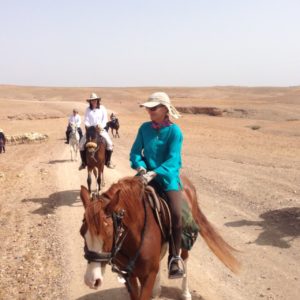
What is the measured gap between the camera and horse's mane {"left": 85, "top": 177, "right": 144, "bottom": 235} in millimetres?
3816

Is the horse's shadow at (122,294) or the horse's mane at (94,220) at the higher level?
the horse's mane at (94,220)

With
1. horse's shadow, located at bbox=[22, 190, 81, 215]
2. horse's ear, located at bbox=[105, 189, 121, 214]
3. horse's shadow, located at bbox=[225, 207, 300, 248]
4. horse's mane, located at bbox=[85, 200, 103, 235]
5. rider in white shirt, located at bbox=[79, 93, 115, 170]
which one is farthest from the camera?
rider in white shirt, located at bbox=[79, 93, 115, 170]

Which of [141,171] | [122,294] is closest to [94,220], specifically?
[141,171]

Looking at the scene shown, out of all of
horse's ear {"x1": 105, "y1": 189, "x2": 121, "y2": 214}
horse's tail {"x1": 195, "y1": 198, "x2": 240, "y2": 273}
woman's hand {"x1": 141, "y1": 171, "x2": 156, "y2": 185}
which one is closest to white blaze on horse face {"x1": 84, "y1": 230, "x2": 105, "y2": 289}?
horse's ear {"x1": 105, "y1": 189, "x2": 121, "y2": 214}

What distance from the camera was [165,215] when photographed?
487 centimetres

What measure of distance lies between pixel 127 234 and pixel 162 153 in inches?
46.6

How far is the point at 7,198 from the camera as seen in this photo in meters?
12.1

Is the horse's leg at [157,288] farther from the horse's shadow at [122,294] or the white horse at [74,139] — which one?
the white horse at [74,139]

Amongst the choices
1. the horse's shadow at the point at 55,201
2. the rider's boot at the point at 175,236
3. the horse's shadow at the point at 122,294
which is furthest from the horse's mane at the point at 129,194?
the horse's shadow at the point at 55,201

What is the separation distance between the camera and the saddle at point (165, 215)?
476cm

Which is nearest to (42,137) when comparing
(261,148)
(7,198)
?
(261,148)

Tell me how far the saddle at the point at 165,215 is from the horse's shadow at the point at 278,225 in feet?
11.6

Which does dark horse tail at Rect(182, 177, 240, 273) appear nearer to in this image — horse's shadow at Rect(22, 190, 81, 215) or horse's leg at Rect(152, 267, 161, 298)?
horse's leg at Rect(152, 267, 161, 298)

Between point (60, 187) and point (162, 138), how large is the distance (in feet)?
29.2
